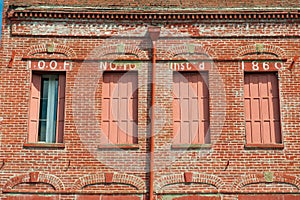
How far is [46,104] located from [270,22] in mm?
7262

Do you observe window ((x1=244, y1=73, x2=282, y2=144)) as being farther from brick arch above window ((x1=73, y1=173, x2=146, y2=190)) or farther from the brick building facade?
brick arch above window ((x1=73, y1=173, x2=146, y2=190))

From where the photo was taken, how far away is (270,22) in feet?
49.7

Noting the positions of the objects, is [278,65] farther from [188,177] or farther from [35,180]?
[35,180]

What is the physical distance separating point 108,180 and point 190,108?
10.5 ft

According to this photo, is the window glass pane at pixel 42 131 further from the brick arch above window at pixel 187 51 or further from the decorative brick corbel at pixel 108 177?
the brick arch above window at pixel 187 51

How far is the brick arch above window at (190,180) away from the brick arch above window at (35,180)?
9.09 ft

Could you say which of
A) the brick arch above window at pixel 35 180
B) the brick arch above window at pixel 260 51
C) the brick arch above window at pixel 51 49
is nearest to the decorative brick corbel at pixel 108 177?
the brick arch above window at pixel 35 180

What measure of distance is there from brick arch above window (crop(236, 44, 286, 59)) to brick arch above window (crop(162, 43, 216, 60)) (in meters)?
0.84

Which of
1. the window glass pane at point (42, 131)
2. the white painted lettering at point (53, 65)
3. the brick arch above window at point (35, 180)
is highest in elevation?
the white painted lettering at point (53, 65)

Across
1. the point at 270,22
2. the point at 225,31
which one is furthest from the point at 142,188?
the point at 270,22

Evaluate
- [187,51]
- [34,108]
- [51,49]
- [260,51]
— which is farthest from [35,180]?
[260,51]

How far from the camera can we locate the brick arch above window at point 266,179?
13805 mm

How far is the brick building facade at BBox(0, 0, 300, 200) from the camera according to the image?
545 inches

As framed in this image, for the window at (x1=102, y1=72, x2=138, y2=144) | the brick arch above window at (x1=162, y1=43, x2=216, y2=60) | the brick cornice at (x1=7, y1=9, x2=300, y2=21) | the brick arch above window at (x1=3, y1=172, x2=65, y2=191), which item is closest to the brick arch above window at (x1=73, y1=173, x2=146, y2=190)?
the brick arch above window at (x1=3, y1=172, x2=65, y2=191)
